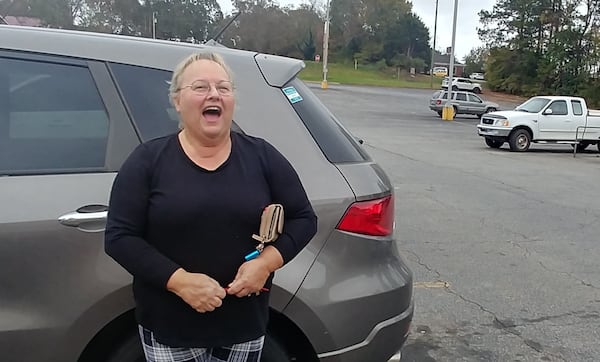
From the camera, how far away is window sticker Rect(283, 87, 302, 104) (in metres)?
2.64

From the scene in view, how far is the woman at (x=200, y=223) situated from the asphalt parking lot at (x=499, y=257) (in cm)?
224

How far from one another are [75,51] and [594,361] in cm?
362

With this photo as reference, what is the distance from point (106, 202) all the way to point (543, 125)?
19.2 metres

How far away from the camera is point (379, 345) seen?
8.61 feet

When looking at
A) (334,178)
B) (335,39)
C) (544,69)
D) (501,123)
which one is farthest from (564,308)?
(335,39)

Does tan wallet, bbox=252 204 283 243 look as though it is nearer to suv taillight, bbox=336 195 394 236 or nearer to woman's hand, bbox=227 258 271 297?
woman's hand, bbox=227 258 271 297

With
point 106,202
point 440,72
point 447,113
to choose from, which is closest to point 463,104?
point 447,113

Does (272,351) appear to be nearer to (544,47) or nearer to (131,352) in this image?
(131,352)

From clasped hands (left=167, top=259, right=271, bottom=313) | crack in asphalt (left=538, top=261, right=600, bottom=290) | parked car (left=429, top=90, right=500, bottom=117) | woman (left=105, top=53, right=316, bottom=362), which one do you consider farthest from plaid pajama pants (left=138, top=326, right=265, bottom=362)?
parked car (left=429, top=90, right=500, bottom=117)

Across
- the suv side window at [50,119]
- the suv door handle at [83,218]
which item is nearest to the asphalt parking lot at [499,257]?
the suv door handle at [83,218]

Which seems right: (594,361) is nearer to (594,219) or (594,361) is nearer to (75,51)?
(75,51)

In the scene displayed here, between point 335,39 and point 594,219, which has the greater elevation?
point 335,39

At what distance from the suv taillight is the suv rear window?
23 centimetres

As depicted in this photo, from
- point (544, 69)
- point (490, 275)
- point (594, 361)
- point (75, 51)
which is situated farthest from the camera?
point (544, 69)
